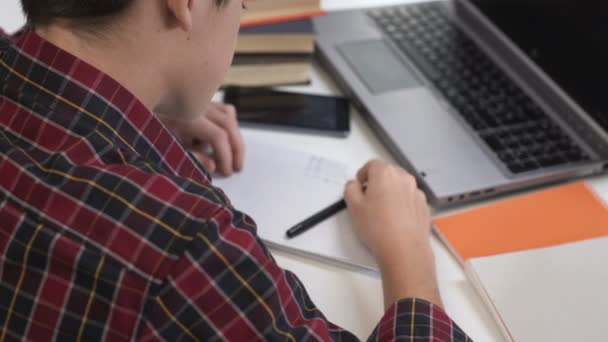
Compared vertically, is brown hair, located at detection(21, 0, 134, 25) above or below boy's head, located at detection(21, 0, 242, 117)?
above

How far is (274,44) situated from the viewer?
923mm

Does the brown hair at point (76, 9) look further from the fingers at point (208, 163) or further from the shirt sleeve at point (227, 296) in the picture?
the fingers at point (208, 163)

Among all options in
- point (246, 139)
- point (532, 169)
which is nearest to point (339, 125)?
point (246, 139)

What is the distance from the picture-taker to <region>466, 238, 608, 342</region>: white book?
567 millimetres

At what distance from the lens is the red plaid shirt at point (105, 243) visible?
1.42 feet

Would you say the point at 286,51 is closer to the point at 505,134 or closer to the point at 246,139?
the point at 246,139

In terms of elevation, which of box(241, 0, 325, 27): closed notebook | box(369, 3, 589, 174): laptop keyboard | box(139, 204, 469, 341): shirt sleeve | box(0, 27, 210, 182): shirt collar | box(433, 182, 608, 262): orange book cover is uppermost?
box(0, 27, 210, 182): shirt collar

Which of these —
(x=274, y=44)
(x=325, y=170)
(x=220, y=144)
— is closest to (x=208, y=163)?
(x=220, y=144)

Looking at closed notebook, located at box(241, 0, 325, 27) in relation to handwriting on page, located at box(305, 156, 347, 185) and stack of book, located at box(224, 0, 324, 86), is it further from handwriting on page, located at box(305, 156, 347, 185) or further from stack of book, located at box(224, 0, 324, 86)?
handwriting on page, located at box(305, 156, 347, 185)

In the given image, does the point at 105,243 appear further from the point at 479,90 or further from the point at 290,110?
the point at 479,90

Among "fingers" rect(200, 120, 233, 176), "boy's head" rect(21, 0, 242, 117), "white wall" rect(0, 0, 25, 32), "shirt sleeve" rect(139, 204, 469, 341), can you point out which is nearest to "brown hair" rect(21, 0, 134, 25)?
"boy's head" rect(21, 0, 242, 117)

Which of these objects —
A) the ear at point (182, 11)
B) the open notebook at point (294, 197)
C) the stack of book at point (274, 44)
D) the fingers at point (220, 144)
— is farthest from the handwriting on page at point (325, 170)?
the ear at point (182, 11)

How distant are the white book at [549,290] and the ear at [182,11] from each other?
384 mm

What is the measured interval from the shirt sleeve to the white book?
0.20 meters
